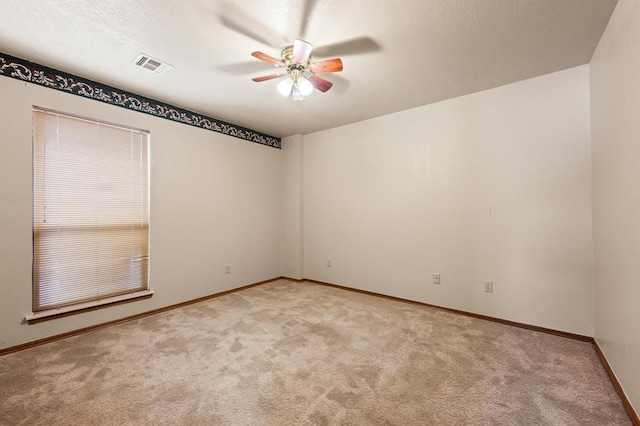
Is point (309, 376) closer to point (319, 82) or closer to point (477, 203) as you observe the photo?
point (319, 82)

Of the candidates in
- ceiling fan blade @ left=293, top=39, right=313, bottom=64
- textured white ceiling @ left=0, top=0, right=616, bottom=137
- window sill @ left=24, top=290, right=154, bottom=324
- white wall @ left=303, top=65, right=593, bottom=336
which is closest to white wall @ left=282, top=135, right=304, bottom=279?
white wall @ left=303, top=65, right=593, bottom=336

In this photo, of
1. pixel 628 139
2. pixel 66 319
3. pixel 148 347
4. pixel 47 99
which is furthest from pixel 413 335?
pixel 47 99

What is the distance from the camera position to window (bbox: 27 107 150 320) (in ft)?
8.46

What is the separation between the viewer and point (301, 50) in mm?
1947

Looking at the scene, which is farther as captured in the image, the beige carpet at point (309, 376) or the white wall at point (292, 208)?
the white wall at point (292, 208)

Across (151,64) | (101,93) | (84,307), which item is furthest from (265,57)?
(84,307)

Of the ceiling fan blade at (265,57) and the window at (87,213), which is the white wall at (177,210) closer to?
the window at (87,213)

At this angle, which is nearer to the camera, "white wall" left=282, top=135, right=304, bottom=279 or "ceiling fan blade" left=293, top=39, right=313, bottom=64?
"ceiling fan blade" left=293, top=39, right=313, bottom=64

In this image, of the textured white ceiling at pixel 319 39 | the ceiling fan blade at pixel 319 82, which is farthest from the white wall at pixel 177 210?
the ceiling fan blade at pixel 319 82

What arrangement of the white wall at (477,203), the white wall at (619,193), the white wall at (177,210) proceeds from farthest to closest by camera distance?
the white wall at (477,203) → the white wall at (177,210) → the white wall at (619,193)

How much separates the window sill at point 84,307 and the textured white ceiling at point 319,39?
90.3 inches

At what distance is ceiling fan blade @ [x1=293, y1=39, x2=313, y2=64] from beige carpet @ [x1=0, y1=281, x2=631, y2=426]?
232 cm

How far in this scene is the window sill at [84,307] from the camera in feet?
8.20

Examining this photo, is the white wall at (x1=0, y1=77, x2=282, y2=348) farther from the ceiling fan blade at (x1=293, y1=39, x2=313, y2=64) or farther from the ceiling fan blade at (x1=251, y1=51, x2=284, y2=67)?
the ceiling fan blade at (x1=293, y1=39, x2=313, y2=64)
